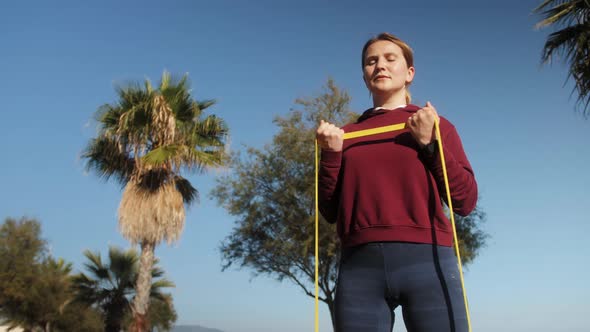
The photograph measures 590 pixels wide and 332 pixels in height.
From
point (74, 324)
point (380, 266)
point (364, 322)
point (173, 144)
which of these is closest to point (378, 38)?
point (380, 266)

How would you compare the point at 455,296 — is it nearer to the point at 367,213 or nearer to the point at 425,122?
the point at 367,213

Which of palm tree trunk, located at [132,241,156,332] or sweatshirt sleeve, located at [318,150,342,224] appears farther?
palm tree trunk, located at [132,241,156,332]

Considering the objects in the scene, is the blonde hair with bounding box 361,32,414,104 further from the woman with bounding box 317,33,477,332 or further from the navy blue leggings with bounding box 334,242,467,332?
the navy blue leggings with bounding box 334,242,467,332

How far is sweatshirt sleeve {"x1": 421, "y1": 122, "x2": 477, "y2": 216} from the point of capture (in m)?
2.03

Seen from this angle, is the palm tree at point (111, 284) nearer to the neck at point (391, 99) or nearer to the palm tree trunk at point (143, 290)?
the palm tree trunk at point (143, 290)

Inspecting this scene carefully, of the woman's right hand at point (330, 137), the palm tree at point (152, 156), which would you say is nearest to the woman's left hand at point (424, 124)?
the woman's right hand at point (330, 137)

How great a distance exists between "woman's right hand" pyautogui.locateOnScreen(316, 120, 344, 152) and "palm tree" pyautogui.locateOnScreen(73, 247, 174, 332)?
16714mm

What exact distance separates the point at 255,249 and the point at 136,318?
6.05 m

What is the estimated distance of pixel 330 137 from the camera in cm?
218

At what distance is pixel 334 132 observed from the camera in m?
2.18

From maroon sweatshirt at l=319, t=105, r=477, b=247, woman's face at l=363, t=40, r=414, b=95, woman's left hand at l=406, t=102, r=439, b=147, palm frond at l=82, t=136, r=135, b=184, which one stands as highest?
palm frond at l=82, t=136, r=135, b=184

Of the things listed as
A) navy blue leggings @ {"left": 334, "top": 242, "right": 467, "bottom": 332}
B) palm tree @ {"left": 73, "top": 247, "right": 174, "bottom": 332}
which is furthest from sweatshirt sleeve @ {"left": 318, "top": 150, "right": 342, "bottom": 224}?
palm tree @ {"left": 73, "top": 247, "right": 174, "bottom": 332}

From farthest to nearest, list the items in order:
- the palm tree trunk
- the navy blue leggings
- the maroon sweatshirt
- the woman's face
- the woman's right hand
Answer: the palm tree trunk
the woman's face
the woman's right hand
the maroon sweatshirt
the navy blue leggings

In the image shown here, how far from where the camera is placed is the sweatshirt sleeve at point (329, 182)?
2.23 m
